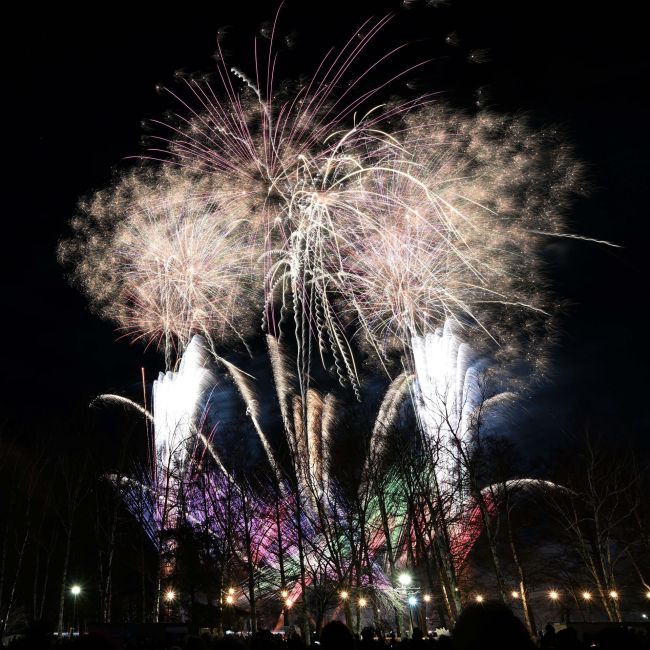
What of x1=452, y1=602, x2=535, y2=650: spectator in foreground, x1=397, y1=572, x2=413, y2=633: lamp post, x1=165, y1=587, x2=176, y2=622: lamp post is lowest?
x1=452, y1=602, x2=535, y2=650: spectator in foreground

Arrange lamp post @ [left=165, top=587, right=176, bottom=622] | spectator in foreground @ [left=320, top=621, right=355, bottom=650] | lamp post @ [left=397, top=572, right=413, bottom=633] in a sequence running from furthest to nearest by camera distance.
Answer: lamp post @ [left=165, top=587, right=176, bottom=622]
lamp post @ [left=397, top=572, right=413, bottom=633]
spectator in foreground @ [left=320, top=621, right=355, bottom=650]

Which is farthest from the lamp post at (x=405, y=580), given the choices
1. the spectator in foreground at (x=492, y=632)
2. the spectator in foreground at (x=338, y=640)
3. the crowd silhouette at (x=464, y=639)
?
the spectator in foreground at (x=492, y=632)

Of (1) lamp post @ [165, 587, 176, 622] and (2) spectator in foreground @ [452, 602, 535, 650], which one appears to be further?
(1) lamp post @ [165, 587, 176, 622]

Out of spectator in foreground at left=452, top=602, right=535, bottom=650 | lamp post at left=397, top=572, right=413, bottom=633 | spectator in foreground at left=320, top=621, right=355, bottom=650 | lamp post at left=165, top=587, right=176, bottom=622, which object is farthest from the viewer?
lamp post at left=165, top=587, right=176, bottom=622

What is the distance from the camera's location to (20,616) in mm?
38625

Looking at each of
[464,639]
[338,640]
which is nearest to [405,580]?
[338,640]

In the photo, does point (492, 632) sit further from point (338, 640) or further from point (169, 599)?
point (169, 599)

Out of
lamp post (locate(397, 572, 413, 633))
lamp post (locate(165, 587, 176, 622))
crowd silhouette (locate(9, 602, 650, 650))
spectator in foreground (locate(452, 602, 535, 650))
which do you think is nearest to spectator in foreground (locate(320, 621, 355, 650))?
crowd silhouette (locate(9, 602, 650, 650))

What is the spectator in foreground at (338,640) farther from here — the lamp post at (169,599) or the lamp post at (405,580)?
the lamp post at (169,599)

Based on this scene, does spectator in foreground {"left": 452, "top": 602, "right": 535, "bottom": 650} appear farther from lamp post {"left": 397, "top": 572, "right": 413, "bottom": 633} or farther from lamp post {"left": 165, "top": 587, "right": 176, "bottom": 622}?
lamp post {"left": 165, "top": 587, "right": 176, "bottom": 622}

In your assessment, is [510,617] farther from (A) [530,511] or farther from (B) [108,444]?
(A) [530,511]

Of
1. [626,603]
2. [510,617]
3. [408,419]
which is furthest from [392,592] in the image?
[510,617]

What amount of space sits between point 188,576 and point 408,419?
1727 centimetres

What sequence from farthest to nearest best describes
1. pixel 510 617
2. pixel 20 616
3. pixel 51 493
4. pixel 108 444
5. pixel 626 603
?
pixel 626 603 < pixel 20 616 < pixel 108 444 < pixel 51 493 < pixel 510 617
